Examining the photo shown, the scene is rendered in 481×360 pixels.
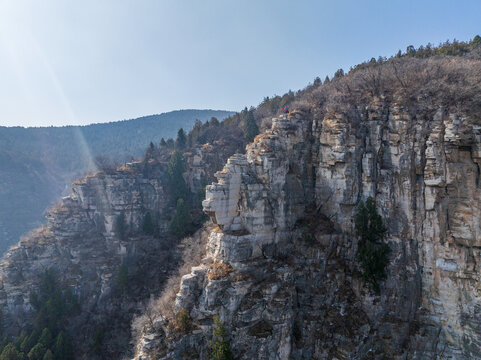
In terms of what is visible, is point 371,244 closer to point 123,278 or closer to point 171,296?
point 171,296

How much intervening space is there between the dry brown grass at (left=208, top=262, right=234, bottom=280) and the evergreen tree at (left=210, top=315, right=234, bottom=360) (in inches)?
116

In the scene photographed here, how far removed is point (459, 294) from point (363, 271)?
6.93 metres

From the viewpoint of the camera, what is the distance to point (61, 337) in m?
31.9

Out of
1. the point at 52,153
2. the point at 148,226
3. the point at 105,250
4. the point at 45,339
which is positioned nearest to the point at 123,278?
the point at 148,226

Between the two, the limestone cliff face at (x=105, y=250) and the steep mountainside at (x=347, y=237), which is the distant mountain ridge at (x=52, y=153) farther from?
the steep mountainside at (x=347, y=237)

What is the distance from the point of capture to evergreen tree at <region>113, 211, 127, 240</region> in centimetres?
4601

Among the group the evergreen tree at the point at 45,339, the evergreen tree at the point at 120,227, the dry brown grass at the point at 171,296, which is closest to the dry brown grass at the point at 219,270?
the dry brown grass at the point at 171,296

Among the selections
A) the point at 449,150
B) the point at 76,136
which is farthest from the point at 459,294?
the point at 76,136

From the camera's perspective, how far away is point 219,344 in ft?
63.6

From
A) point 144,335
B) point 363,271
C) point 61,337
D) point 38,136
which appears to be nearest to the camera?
point 144,335

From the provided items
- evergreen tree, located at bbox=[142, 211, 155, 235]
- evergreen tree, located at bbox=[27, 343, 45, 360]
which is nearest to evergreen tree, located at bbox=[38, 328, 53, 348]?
evergreen tree, located at bbox=[27, 343, 45, 360]

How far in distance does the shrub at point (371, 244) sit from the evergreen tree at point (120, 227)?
37.2 m

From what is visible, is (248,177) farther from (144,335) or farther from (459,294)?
(459,294)

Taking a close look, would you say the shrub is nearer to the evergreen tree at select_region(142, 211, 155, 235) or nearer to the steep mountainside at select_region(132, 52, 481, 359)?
the steep mountainside at select_region(132, 52, 481, 359)
